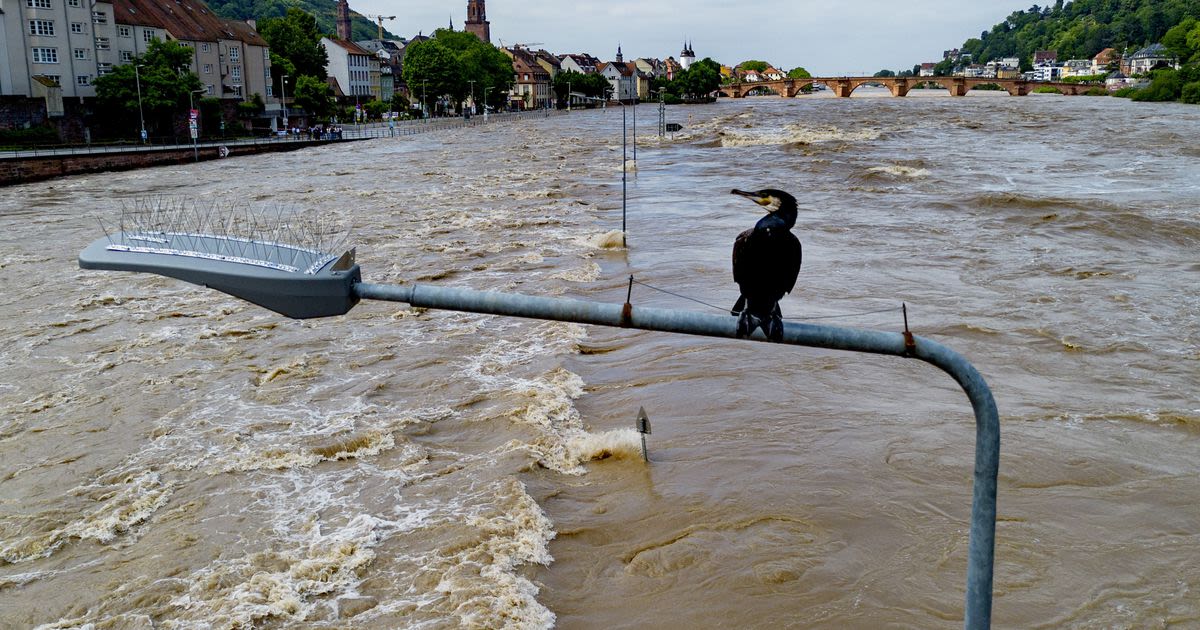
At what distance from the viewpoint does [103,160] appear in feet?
192

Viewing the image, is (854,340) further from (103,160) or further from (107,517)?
(103,160)

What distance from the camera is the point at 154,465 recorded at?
1373 centimetres

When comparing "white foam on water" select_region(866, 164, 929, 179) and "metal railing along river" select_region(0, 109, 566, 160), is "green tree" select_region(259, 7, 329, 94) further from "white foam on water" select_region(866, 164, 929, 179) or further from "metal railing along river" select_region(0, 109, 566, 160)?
"white foam on water" select_region(866, 164, 929, 179)

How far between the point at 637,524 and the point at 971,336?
10.2 m

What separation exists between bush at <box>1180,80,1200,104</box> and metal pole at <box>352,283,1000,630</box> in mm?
132221

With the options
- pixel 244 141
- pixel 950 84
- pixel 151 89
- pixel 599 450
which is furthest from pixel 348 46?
pixel 599 450

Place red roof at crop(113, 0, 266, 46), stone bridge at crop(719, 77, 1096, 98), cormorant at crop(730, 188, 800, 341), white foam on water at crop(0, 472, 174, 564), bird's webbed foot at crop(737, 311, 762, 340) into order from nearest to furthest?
bird's webbed foot at crop(737, 311, 762, 340) < cormorant at crop(730, 188, 800, 341) < white foam on water at crop(0, 472, 174, 564) < red roof at crop(113, 0, 266, 46) < stone bridge at crop(719, 77, 1096, 98)

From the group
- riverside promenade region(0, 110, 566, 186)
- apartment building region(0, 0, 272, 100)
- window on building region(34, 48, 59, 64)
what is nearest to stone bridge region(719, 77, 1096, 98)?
apartment building region(0, 0, 272, 100)

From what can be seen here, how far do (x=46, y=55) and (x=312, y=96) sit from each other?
1148 inches

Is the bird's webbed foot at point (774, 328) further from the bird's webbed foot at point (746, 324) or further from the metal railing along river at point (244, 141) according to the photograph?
the metal railing along river at point (244, 141)

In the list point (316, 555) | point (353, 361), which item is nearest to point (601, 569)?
point (316, 555)

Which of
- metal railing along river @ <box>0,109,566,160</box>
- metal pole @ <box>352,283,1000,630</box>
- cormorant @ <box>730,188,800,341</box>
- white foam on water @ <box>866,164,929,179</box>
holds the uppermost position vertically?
metal railing along river @ <box>0,109,566,160</box>

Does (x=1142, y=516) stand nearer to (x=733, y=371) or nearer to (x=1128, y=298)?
(x=733, y=371)

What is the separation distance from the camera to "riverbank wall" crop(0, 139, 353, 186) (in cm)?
5253
